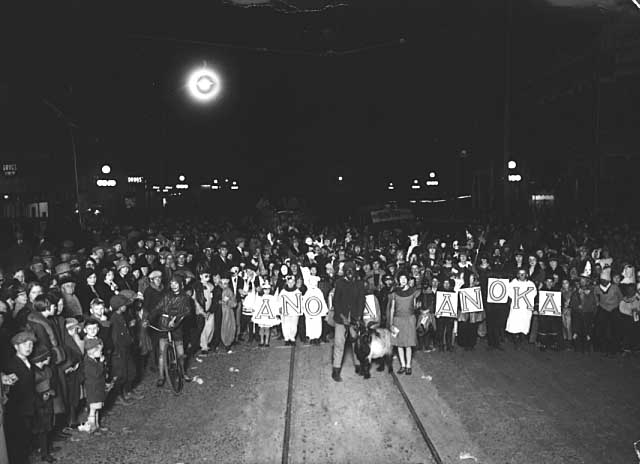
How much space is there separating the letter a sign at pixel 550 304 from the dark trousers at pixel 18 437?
372 inches

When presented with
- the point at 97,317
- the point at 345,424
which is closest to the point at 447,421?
the point at 345,424

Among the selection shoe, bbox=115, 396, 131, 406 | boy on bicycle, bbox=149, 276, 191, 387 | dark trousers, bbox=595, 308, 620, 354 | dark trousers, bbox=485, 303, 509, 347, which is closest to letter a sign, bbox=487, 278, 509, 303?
dark trousers, bbox=485, 303, 509, 347

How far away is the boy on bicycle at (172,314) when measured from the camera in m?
9.73

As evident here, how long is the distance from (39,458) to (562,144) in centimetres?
3086

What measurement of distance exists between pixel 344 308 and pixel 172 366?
310 centimetres

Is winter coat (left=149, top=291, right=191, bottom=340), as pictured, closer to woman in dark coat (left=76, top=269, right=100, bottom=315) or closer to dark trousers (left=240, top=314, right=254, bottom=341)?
woman in dark coat (left=76, top=269, right=100, bottom=315)

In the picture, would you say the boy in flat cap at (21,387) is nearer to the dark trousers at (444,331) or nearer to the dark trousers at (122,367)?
the dark trousers at (122,367)

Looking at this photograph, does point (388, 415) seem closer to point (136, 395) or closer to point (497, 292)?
point (136, 395)

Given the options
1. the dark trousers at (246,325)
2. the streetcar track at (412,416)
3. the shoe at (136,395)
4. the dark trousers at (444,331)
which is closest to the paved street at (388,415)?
the streetcar track at (412,416)

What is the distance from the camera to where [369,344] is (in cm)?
1038

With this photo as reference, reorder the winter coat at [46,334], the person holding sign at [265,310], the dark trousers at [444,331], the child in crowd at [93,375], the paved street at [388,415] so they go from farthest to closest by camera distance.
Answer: the person holding sign at [265,310]
the dark trousers at [444,331]
the child in crowd at [93,375]
the winter coat at [46,334]
the paved street at [388,415]

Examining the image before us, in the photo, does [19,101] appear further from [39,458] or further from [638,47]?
[638,47]

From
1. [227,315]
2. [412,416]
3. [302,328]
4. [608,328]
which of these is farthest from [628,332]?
[227,315]

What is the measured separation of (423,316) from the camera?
11.9m
